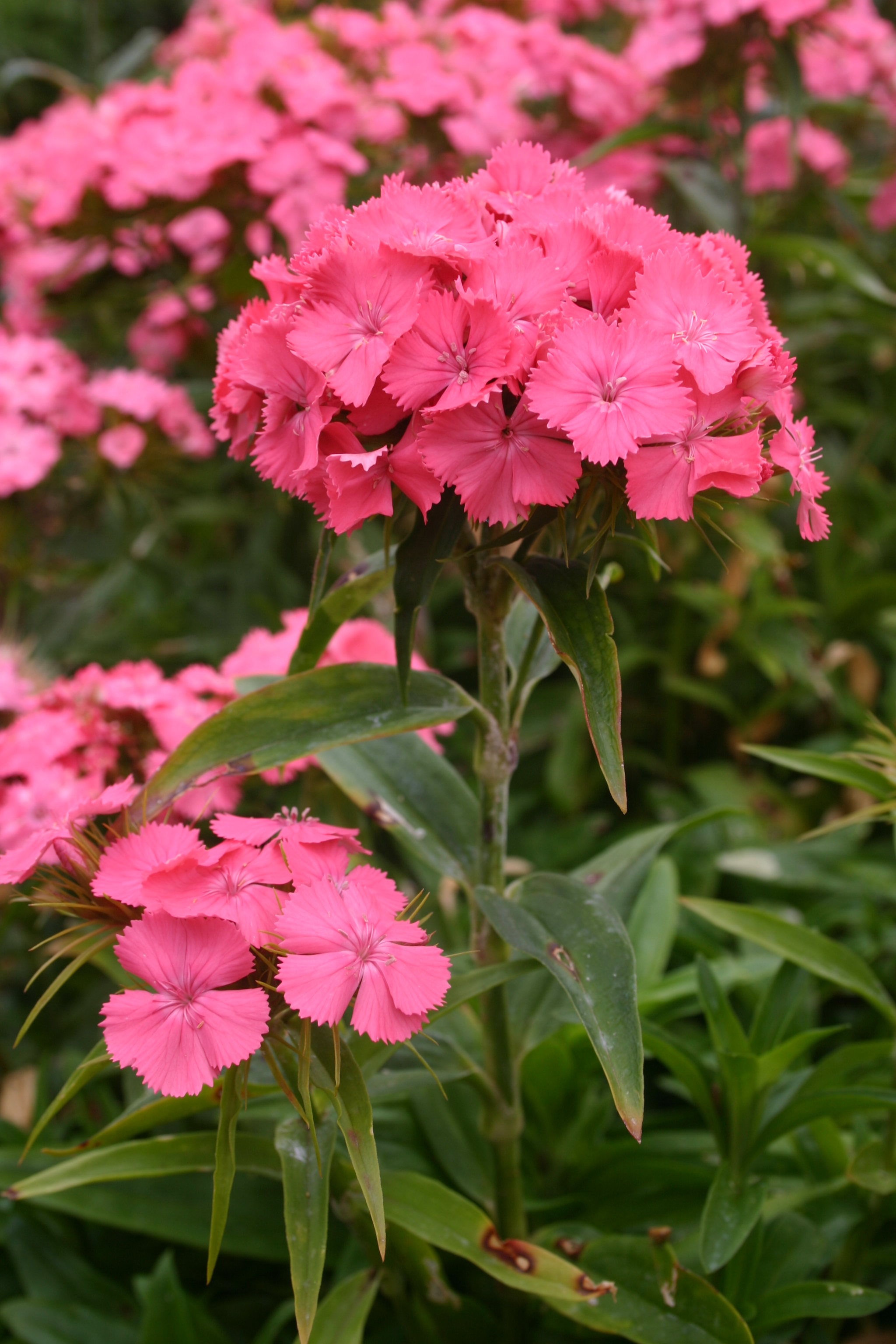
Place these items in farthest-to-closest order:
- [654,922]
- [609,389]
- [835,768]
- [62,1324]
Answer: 1. [654,922]
2. [62,1324]
3. [835,768]
4. [609,389]

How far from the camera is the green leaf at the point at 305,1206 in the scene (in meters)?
0.63

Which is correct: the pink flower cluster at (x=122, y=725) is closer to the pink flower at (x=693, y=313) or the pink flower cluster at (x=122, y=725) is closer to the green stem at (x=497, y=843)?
the green stem at (x=497, y=843)

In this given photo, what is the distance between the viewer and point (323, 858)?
2.29 ft

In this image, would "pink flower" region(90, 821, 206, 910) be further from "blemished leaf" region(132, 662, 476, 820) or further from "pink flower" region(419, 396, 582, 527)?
"pink flower" region(419, 396, 582, 527)

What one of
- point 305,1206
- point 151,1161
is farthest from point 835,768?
point 151,1161

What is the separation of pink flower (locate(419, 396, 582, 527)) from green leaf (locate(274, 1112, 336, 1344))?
1.54 ft

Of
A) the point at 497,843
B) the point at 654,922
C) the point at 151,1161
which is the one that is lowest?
the point at 654,922

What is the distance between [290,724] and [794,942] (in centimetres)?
58

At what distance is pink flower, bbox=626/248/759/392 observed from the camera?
25.0 inches

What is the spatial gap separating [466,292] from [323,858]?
1.29 feet

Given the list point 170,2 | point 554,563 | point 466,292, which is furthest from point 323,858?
point 170,2

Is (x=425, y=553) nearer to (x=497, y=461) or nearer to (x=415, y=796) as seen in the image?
(x=497, y=461)

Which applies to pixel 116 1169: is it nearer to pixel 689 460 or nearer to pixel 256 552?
pixel 689 460

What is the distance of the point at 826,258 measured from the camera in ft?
5.60
